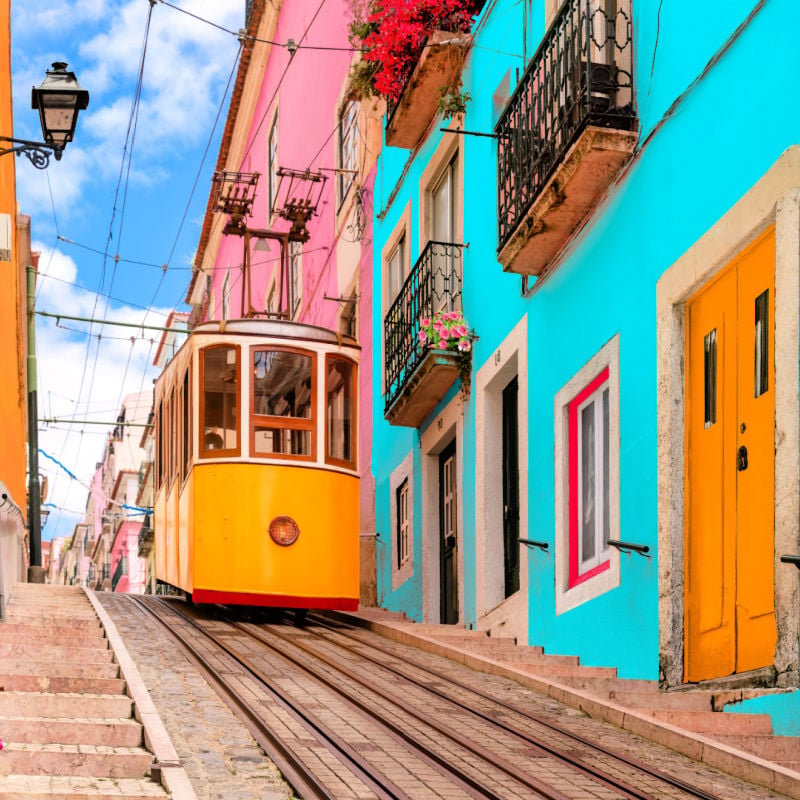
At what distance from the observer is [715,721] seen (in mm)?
7262

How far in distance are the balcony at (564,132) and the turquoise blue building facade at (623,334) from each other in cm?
2

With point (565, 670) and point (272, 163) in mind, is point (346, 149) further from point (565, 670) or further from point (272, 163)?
point (565, 670)

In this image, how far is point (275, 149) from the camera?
88.6 ft

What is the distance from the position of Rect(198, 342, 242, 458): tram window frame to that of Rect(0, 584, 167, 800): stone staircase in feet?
9.02

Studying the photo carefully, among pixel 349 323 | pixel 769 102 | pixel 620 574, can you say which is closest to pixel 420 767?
pixel 620 574

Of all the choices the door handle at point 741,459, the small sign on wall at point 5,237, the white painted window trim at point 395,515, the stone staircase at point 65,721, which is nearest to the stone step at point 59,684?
the stone staircase at point 65,721

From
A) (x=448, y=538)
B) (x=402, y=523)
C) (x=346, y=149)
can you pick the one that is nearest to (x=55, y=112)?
(x=448, y=538)

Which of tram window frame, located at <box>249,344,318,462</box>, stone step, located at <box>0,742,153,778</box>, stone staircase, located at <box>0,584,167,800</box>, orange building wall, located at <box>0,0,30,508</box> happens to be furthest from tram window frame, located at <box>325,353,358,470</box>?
stone step, located at <box>0,742,153,778</box>

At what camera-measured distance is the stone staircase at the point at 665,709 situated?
21.3ft

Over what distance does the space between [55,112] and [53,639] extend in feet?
11.4

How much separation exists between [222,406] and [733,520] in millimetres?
6012

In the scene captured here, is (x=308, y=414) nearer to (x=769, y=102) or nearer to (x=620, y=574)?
(x=620, y=574)

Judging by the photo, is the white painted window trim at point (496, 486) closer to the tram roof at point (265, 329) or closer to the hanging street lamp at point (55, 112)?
the tram roof at point (265, 329)

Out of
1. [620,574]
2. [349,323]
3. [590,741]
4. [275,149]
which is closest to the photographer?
[590,741]
